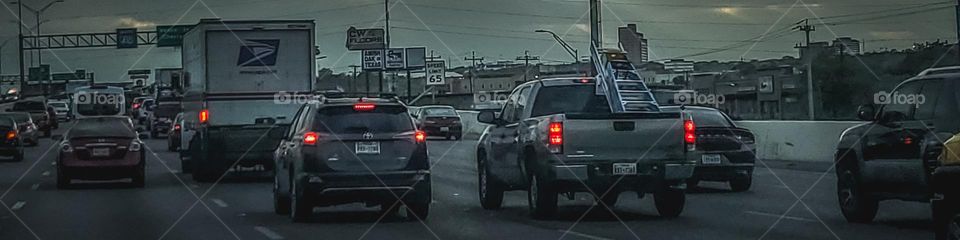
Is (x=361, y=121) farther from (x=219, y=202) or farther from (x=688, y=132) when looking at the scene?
(x=219, y=202)

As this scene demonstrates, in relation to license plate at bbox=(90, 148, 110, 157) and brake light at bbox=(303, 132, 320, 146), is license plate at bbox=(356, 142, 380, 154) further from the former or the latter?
license plate at bbox=(90, 148, 110, 157)

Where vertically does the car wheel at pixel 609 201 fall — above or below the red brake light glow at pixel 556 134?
below

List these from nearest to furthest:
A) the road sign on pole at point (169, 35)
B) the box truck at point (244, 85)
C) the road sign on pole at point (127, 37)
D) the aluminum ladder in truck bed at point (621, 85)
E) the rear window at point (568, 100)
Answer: the rear window at point (568, 100), the aluminum ladder in truck bed at point (621, 85), the box truck at point (244, 85), the road sign on pole at point (169, 35), the road sign on pole at point (127, 37)

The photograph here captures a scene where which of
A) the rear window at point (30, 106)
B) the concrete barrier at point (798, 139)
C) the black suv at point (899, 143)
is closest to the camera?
the black suv at point (899, 143)

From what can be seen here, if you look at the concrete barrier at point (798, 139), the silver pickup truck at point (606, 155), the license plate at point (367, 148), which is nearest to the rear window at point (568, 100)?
the silver pickup truck at point (606, 155)

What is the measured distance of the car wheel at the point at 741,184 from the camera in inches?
872

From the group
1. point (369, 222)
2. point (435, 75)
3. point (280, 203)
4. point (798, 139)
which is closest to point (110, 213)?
point (280, 203)

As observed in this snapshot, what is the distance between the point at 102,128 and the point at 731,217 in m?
14.0

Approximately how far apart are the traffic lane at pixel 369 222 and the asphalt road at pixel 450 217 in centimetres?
1

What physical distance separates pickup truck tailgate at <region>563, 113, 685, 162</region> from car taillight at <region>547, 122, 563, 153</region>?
5 cm

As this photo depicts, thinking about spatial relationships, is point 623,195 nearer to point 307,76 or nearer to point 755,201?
point 755,201

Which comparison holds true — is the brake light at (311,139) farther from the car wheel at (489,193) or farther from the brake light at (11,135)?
the brake light at (11,135)

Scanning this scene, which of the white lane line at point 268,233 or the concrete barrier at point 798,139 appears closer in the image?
the white lane line at point 268,233

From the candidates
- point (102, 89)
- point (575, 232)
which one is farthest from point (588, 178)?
point (102, 89)
